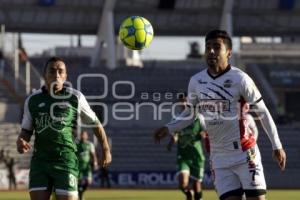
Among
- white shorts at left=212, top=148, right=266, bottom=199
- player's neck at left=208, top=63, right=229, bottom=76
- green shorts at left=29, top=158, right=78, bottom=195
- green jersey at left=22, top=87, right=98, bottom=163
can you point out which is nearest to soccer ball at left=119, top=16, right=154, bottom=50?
green jersey at left=22, top=87, right=98, bottom=163

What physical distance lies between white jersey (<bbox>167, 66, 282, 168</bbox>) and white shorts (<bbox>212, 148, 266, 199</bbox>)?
7 centimetres

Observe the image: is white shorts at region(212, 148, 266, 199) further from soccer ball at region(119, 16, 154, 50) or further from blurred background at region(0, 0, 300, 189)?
blurred background at region(0, 0, 300, 189)

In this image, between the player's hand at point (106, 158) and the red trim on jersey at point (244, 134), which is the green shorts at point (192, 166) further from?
Answer: the red trim on jersey at point (244, 134)

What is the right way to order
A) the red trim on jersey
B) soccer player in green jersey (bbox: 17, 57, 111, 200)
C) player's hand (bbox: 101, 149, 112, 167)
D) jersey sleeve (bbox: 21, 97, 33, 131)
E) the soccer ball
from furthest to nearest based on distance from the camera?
the soccer ball → jersey sleeve (bbox: 21, 97, 33, 131) → player's hand (bbox: 101, 149, 112, 167) → soccer player in green jersey (bbox: 17, 57, 111, 200) → the red trim on jersey

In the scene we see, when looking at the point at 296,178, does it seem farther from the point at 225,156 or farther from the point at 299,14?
the point at 225,156

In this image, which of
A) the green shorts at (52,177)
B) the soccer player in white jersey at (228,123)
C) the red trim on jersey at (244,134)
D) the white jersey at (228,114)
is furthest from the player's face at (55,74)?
the red trim on jersey at (244,134)

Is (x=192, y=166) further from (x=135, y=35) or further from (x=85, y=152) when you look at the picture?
(x=85, y=152)

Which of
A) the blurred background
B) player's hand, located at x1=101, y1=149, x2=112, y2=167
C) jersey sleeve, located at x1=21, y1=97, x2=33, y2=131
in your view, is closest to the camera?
player's hand, located at x1=101, y1=149, x2=112, y2=167

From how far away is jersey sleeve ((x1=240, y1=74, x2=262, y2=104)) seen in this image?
1077 centimetres

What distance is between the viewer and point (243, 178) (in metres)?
10.7

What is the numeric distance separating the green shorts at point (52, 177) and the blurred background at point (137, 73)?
2665cm

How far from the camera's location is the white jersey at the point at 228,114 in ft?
35.5

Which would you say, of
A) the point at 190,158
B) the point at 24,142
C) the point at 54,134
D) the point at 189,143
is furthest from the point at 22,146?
the point at 190,158

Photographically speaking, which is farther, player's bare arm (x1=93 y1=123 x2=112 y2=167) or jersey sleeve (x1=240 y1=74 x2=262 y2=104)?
player's bare arm (x1=93 y1=123 x2=112 y2=167)
